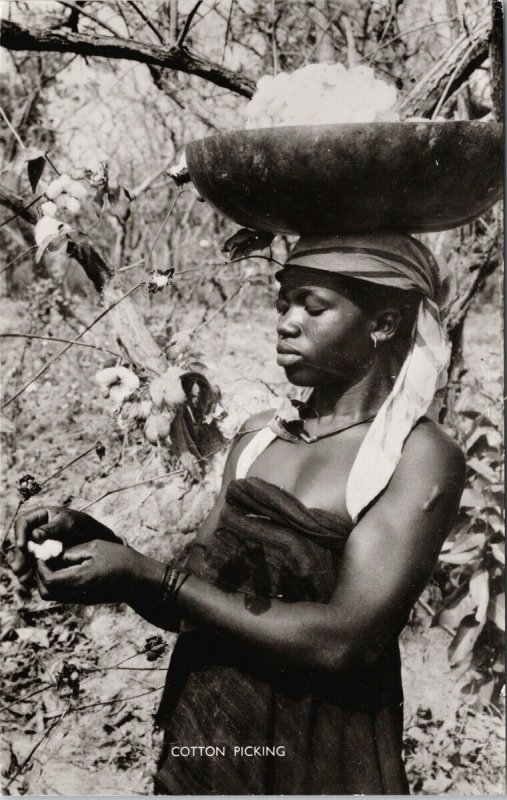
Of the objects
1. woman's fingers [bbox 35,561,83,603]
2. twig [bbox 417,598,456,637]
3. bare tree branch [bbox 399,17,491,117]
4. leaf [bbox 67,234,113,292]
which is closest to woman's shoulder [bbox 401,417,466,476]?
woman's fingers [bbox 35,561,83,603]

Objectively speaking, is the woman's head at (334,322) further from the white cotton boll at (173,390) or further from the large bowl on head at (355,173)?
the white cotton boll at (173,390)

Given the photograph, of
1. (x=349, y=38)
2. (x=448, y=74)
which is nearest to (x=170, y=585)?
(x=448, y=74)

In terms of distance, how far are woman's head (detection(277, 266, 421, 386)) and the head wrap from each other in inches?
1.2

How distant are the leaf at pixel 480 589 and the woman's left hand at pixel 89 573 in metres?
1.21

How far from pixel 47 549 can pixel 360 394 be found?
643 mm

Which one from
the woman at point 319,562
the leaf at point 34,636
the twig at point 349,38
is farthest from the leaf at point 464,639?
the twig at point 349,38

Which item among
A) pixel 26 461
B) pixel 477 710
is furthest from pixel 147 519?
pixel 477 710

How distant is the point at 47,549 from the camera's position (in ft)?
4.51

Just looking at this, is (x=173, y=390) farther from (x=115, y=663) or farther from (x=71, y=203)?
(x=115, y=663)

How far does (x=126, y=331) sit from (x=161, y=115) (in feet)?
3.71

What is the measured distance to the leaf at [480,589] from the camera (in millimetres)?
2303

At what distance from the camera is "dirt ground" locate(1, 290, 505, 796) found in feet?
6.63

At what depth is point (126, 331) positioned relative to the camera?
2.30m

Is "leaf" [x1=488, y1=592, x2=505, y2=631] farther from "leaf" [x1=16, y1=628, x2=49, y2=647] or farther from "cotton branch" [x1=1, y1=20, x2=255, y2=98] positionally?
"cotton branch" [x1=1, y1=20, x2=255, y2=98]
